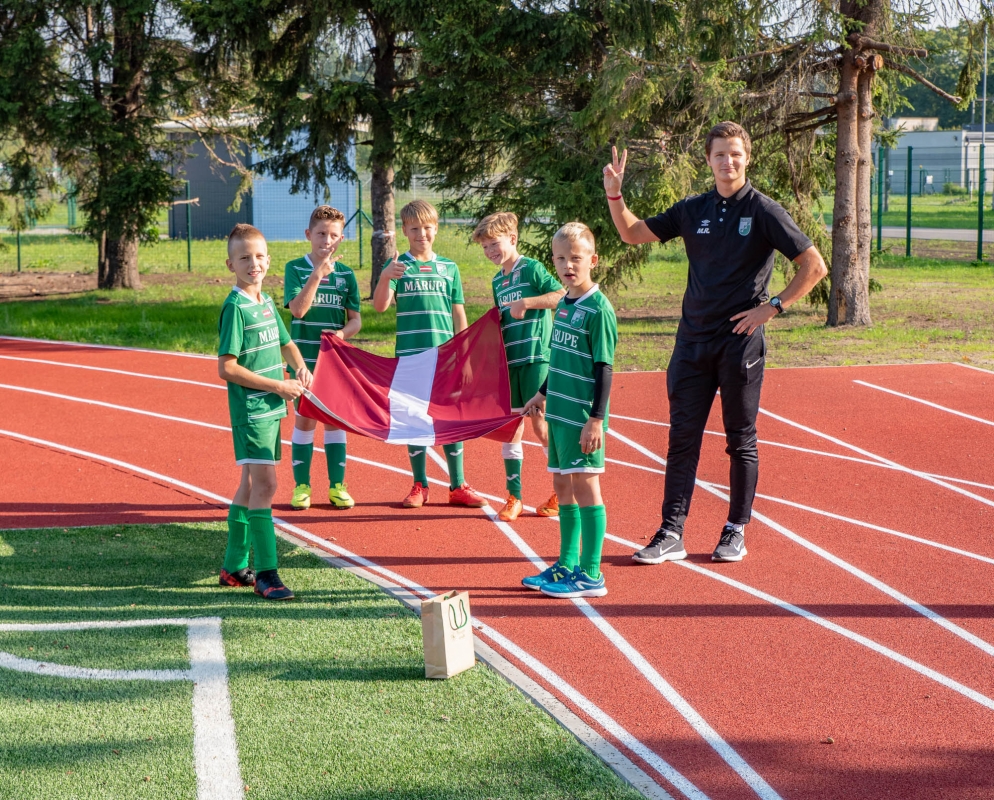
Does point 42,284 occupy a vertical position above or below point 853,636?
above

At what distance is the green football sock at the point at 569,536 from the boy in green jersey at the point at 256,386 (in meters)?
1.53

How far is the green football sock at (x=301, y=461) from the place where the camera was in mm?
7605

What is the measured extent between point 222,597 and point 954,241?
31.0m

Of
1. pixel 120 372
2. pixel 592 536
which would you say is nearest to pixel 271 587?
pixel 592 536

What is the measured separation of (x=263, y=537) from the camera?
583 cm

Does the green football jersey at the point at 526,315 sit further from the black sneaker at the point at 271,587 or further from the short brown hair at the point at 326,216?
the black sneaker at the point at 271,587

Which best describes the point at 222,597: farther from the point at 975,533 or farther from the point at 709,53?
the point at 709,53

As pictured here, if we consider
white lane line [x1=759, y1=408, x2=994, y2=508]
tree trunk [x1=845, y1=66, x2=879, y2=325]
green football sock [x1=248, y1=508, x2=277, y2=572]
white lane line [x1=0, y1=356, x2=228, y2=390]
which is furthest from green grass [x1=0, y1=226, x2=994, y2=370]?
green football sock [x1=248, y1=508, x2=277, y2=572]

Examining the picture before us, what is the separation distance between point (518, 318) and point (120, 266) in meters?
18.3

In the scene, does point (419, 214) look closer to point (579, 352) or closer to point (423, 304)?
point (423, 304)

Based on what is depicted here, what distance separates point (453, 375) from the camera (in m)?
7.27

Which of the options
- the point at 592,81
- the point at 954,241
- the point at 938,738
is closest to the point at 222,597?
the point at 938,738

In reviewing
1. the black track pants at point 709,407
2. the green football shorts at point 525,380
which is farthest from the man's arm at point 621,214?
the green football shorts at point 525,380

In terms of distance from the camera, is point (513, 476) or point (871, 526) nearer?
point (871, 526)
